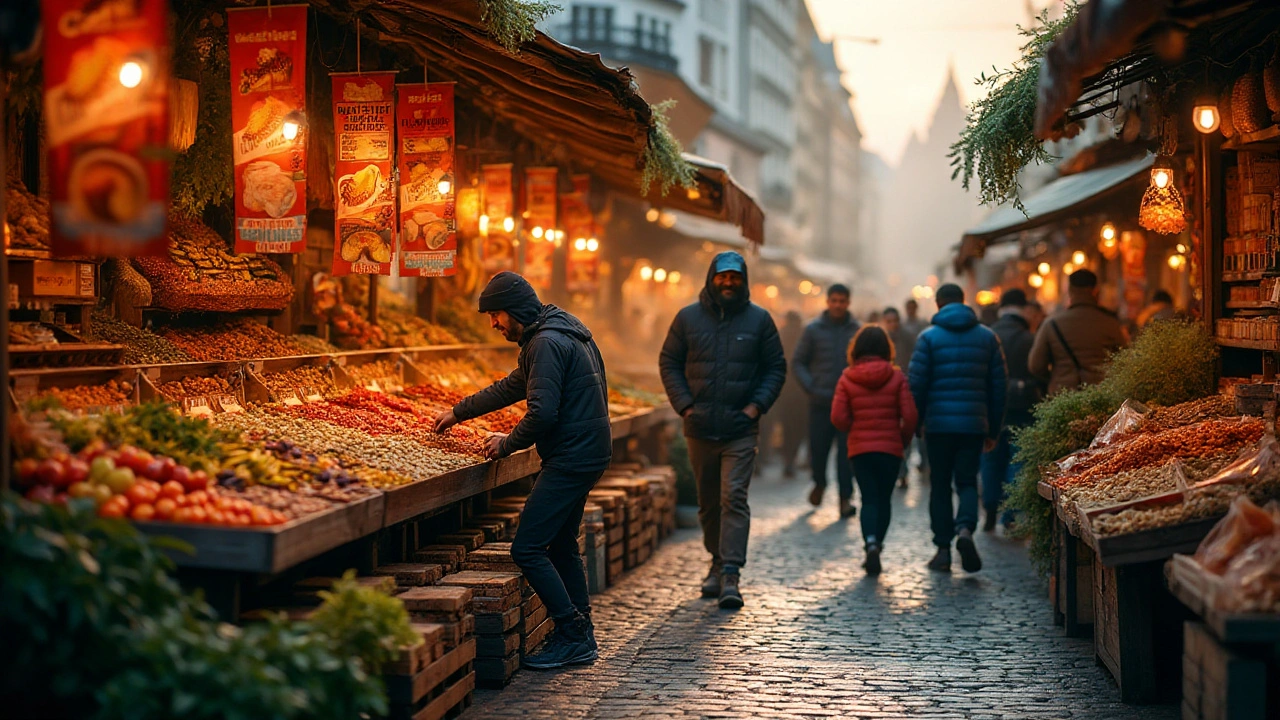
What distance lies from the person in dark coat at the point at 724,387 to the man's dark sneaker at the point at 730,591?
0.06m

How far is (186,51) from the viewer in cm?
833

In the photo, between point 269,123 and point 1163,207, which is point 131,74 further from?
point 1163,207

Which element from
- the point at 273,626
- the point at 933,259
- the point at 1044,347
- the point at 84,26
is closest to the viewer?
the point at 273,626

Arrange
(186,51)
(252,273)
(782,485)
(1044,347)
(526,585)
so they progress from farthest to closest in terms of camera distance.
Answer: (782,485), (1044,347), (252,273), (186,51), (526,585)

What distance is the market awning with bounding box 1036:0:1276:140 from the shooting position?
18.1 feet

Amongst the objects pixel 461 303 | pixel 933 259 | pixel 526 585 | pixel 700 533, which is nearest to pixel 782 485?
pixel 700 533

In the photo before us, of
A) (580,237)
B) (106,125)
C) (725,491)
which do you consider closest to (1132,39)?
(106,125)

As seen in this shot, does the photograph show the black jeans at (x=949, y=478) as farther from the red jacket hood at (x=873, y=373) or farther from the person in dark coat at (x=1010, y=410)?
the person in dark coat at (x=1010, y=410)

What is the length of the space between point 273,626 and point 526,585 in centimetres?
316

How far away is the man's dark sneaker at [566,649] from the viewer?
742 cm

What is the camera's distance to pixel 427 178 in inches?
381

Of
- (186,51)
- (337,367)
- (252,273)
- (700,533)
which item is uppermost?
(186,51)

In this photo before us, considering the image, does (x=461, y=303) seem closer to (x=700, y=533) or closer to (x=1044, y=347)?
(x=700, y=533)

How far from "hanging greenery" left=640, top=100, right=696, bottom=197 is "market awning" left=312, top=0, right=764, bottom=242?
0.39 feet
